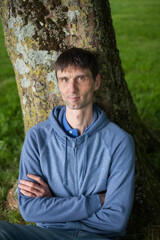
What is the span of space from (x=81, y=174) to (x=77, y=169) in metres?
0.06

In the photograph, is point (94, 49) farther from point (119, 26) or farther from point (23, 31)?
point (119, 26)

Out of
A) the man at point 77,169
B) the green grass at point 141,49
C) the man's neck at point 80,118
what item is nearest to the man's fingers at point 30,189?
the man at point 77,169

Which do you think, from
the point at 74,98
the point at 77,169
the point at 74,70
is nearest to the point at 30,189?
the point at 77,169

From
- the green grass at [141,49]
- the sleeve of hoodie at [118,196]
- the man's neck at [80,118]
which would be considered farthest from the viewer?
the green grass at [141,49]

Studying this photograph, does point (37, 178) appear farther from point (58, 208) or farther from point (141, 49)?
point (141, 49)

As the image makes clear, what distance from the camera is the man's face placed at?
7.38 ft

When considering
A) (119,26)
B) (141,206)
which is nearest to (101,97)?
(141,206)

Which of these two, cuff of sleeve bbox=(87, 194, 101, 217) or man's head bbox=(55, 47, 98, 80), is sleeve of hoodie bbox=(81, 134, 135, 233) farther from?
man's head bbox=(55, 47, 98, 80)

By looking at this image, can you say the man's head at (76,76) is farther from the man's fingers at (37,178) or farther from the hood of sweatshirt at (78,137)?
the man's fingers at (37,178)

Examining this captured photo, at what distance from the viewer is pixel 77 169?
233 cm

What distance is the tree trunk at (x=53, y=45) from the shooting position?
7.80 ft

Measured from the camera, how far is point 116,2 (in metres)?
8.61

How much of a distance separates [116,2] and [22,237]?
328 inches

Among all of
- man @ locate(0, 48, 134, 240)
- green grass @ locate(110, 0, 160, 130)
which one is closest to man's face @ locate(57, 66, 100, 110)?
man @ locate(0, 48, 134, 240)
